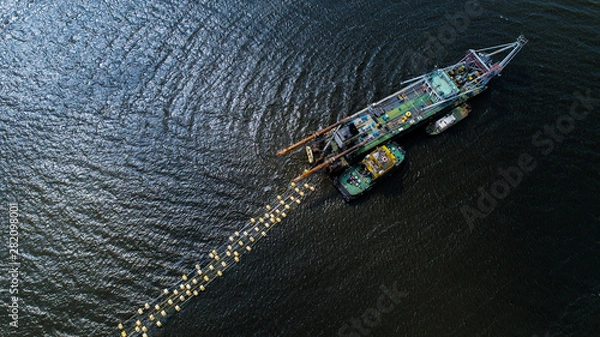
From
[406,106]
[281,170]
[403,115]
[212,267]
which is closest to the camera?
[212,267]

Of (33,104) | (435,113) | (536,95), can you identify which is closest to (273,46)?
(435,113)

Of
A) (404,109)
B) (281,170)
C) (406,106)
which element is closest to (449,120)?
(406,106)

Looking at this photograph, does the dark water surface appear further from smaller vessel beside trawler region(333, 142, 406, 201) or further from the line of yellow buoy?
smaller vessel beside trawler region(333, 142, 406, 201)

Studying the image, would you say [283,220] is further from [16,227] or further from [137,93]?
[16,227]

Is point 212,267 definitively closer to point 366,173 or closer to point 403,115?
point 366,173

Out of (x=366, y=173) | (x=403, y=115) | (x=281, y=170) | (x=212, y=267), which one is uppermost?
(x=281, y=170)

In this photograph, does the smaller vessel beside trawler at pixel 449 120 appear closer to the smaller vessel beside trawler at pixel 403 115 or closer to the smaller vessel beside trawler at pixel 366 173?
the smaller vessel beside trawler at pixel 403 115

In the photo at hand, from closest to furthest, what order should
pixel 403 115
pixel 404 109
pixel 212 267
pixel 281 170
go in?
pixel 212 267, pixel 281 170, pixel 403 115, pixel 404 109
